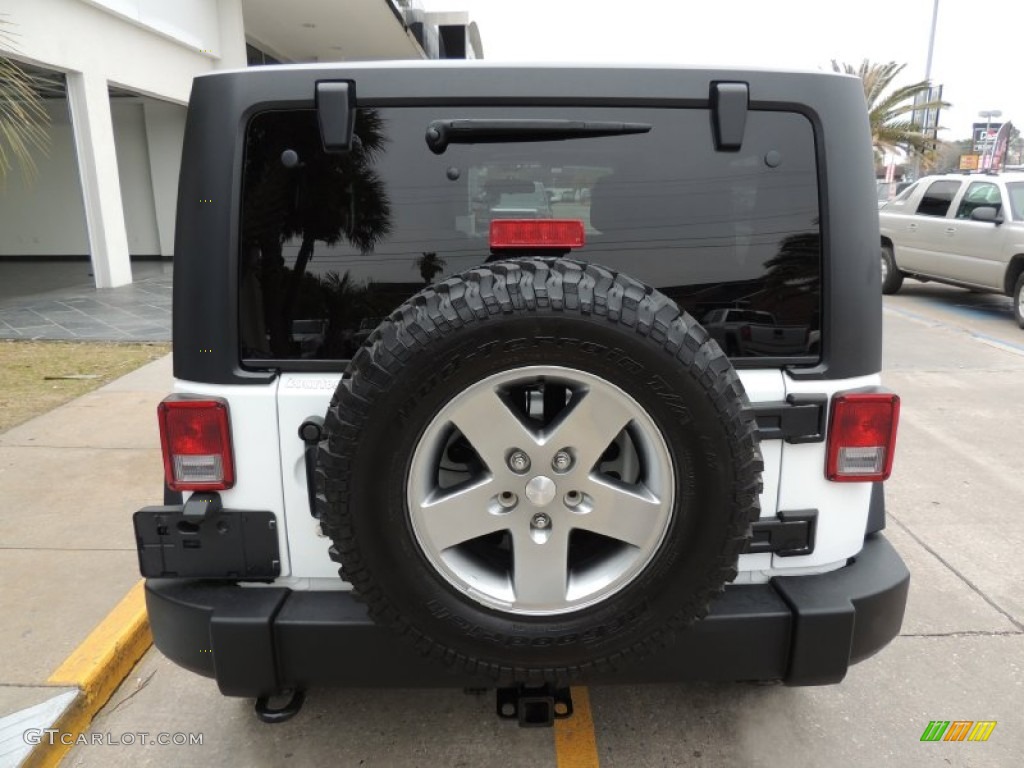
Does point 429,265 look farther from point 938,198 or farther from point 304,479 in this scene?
point 938,198

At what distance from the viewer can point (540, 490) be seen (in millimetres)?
1833

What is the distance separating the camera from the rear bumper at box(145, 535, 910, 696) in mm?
2074

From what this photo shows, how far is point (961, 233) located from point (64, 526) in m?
11.3

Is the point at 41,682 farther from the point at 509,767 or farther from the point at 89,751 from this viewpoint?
the point at 509,767

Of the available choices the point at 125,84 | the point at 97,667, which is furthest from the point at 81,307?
the point at 97,667

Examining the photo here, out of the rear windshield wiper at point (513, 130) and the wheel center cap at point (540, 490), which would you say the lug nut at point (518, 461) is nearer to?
the wheel center cap at point (540, 490)

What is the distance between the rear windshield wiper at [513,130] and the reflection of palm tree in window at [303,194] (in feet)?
0.51

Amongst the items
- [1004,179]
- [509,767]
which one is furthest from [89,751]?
[1004,179]

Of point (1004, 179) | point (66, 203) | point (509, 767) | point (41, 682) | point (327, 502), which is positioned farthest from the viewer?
point (66, 203)

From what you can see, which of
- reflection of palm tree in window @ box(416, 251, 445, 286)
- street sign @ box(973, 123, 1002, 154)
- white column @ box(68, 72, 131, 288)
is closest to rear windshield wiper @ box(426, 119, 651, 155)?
reflection of palm tree in window @ box(416, 251, 445, 286)

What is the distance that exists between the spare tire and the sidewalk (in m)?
1.57

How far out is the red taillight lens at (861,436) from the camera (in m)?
2.12

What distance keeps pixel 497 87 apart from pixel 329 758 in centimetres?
210

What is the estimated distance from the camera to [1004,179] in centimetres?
1023
